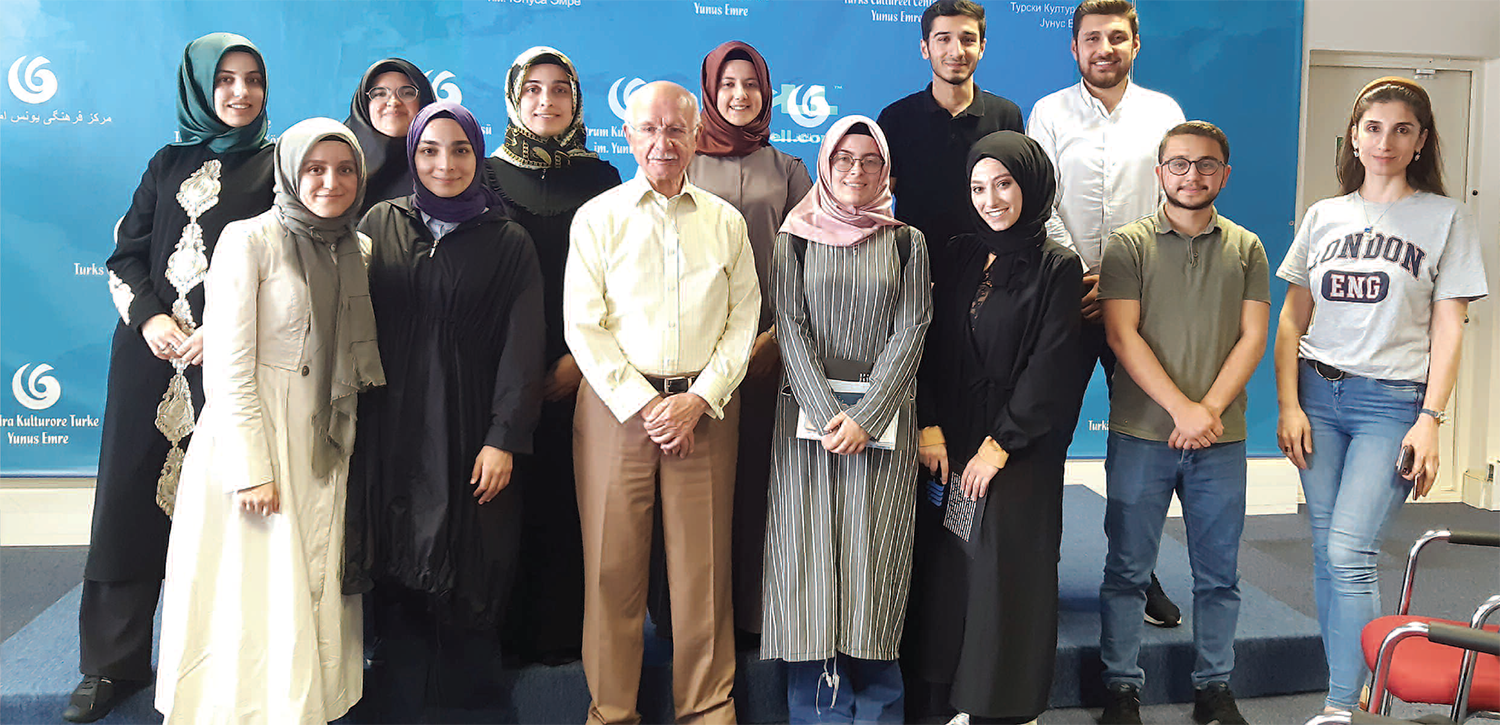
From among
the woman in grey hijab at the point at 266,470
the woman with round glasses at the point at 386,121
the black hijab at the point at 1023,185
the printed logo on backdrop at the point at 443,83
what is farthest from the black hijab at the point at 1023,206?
the printed logo on backdrop at the point at 443,83

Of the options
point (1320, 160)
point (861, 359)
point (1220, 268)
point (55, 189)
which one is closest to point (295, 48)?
point (55, 189)

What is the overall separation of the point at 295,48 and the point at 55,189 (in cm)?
109

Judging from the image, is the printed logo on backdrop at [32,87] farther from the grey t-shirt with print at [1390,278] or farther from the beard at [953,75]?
the grey t-shirt with print at [1390,278]

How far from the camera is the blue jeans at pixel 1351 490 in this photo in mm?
2332

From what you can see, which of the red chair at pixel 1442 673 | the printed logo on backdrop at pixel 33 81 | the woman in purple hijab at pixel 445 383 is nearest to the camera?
the red chair at pixel 1442 673

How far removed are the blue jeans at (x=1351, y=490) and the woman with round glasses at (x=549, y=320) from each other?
189 cm

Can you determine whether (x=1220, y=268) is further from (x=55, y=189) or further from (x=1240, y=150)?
(x=55, y=189)

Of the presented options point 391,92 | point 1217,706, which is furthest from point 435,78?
point 1217,706

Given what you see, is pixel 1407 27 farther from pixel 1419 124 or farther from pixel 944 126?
pixel 944 126

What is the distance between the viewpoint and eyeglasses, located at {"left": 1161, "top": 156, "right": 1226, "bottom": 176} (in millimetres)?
2439

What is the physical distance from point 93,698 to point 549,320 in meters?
1.44

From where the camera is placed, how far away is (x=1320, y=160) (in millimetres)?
5000

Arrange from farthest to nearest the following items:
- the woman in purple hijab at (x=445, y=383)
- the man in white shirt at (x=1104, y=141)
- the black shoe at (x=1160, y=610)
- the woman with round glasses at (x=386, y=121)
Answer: the black shoe at (x=1160, y=610), the man in white shirt at (x=1104, y=141), the woman with round glasses at (x=386, y=121), the woman in purple hijab at (x=445, y=383)

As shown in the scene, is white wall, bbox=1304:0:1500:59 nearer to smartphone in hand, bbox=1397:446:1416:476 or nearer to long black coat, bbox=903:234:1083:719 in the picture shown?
smartphone in hand, bbox=1397:446:1416:476
